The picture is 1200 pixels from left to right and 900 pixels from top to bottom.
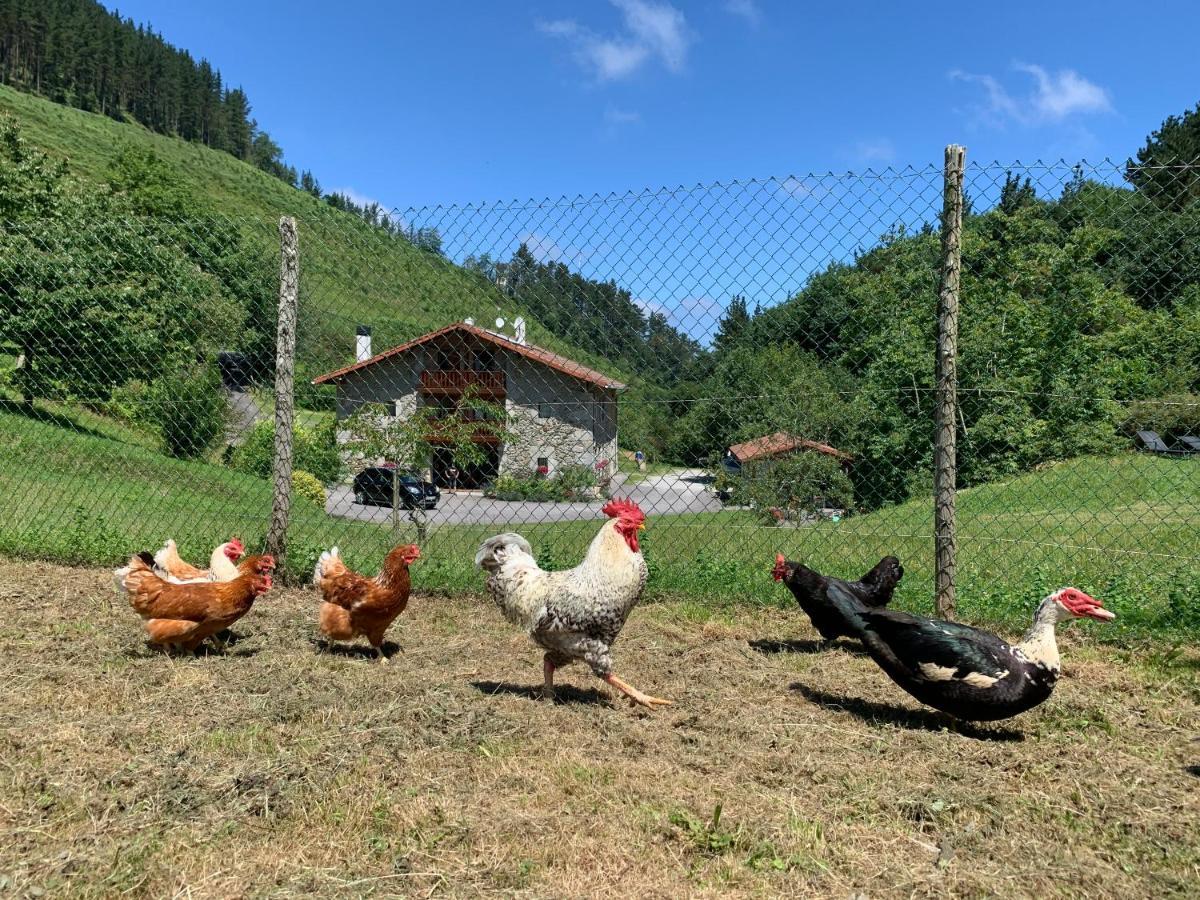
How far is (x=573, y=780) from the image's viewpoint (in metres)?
2.77

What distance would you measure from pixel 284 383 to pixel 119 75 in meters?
102

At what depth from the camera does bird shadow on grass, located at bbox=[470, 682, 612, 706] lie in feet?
12.4

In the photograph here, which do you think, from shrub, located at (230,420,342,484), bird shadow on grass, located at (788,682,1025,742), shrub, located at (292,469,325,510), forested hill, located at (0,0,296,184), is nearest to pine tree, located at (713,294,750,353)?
bird shadow on grass, located at (788,682,1025,742)

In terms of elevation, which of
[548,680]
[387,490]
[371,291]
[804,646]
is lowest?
[548,680]

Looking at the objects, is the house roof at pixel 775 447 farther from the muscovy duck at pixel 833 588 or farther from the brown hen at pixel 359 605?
the brown hen at pixel 359 605

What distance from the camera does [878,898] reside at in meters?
2.09

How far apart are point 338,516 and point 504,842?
21.3 ft

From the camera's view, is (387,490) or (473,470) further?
(387,490)

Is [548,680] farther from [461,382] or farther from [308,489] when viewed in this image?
[308,489]

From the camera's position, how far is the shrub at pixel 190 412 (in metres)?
9.00

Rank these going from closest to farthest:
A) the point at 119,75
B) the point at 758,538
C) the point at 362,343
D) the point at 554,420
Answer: the point at 554,420, the point at 362,343, the point at 758,538, the point at 119,75

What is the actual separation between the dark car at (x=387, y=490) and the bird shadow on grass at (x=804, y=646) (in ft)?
10.3

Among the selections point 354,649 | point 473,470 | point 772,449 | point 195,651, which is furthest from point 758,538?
point 195,651

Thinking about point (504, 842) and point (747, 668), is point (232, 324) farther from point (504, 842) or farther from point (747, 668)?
point (504, 842)
